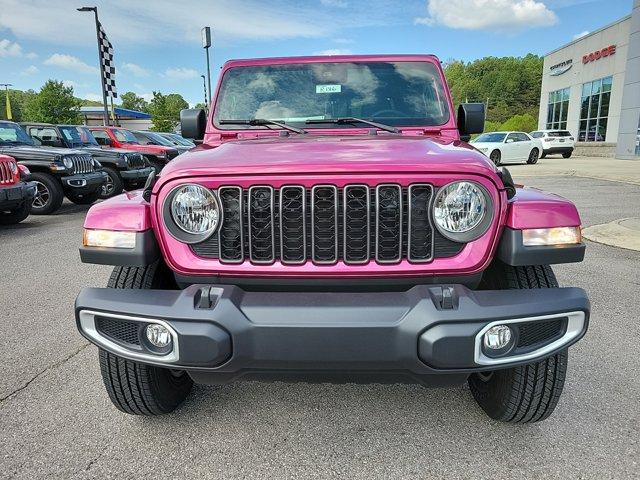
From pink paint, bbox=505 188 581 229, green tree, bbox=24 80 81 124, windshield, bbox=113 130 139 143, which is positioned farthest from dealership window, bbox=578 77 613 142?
green tree, bbox=24 80 81 124

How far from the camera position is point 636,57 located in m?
22.2

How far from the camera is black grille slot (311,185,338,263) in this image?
→ 6.33 feet

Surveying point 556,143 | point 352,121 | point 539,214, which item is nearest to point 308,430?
point 539,214

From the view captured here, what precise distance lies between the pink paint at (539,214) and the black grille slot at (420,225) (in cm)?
32

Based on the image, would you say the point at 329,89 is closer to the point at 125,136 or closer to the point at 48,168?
the point at 48,168

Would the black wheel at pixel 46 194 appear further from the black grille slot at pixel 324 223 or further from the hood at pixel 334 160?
the black grille slot at pixel 324 223

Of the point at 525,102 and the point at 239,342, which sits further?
the point at 525,102

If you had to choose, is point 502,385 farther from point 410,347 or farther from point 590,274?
point 590,274

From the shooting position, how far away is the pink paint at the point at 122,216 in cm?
202

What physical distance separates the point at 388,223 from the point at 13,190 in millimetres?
7110

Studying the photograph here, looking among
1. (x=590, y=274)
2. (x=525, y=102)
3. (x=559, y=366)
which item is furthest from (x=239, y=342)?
(x=525, y=102)

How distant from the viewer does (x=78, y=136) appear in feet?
38.0

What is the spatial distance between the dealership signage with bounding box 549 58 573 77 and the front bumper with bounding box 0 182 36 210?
32854 mm

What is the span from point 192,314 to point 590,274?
14.4 ft
